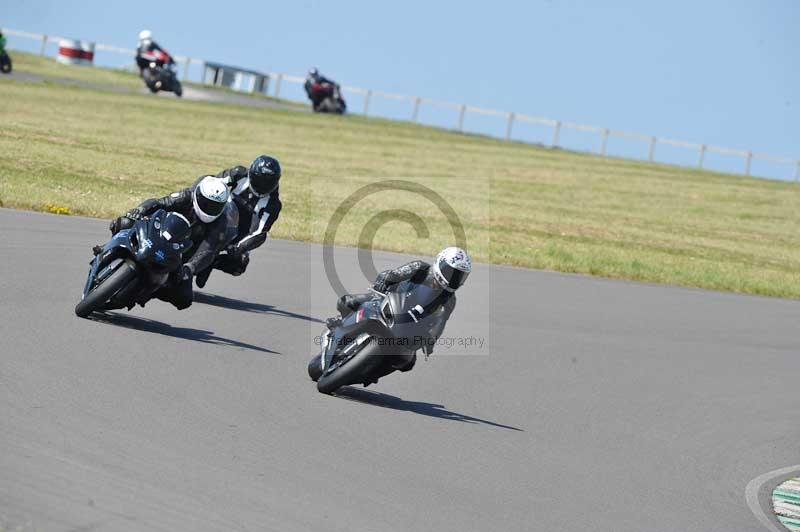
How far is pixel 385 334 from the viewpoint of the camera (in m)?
9.90

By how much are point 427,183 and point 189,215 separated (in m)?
23.6

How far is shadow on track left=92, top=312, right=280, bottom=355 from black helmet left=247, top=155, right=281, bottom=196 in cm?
253

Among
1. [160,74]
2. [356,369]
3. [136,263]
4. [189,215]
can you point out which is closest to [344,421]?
[356,369]

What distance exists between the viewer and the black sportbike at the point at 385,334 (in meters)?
9.87

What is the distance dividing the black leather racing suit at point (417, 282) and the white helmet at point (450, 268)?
0.27ft

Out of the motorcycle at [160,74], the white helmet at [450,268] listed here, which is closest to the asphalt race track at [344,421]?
the white helmet at [450,268]

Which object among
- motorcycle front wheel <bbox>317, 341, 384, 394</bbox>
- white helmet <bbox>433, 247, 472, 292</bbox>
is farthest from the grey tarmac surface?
white helmet <bbox>433, 247, 472, 292</bbox>

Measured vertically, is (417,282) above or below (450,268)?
below

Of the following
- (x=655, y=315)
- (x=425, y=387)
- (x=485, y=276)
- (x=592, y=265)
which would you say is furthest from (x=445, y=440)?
(x=592, y=265)

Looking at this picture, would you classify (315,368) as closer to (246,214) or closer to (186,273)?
(186,273)

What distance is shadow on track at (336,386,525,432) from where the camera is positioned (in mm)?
10188

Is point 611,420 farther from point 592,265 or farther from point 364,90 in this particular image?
point 364,90

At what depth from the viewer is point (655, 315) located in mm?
18250

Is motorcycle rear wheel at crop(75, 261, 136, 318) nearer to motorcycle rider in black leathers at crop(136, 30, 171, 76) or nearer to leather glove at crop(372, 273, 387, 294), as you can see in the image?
leather glove at crop(372, 273, 387, 294)
